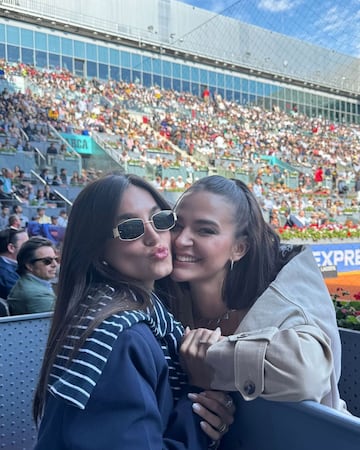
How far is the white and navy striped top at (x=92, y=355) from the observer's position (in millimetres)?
1108

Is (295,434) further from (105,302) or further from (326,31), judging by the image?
(326,31)

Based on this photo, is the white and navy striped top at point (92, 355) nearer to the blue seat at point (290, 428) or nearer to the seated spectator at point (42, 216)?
the blue seat at point (290, 428)

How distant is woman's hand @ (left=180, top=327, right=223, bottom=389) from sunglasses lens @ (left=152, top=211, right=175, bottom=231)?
319mm

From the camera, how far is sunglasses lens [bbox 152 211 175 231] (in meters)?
1.47

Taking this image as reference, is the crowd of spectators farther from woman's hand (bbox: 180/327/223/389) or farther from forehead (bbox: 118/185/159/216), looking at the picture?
woman's hand (bbox: 180/327/223/389)

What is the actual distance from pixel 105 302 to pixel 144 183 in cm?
38

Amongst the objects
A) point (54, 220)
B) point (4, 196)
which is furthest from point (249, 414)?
point (4, 196)

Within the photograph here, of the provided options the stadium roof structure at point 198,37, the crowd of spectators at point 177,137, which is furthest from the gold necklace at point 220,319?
the stadium roof structure at point 198,37

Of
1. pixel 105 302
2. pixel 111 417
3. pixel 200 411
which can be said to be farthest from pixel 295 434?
pixel 105 302

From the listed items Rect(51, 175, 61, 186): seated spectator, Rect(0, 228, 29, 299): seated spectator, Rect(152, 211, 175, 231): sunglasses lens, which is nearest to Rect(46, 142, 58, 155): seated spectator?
Rect(51, 175, 61, 186): seated spectator

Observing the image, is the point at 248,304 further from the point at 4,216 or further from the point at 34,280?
the point at 4,216

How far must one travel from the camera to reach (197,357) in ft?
4.27

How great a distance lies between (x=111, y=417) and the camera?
109cm

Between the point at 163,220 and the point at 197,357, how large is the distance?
0.41 m
